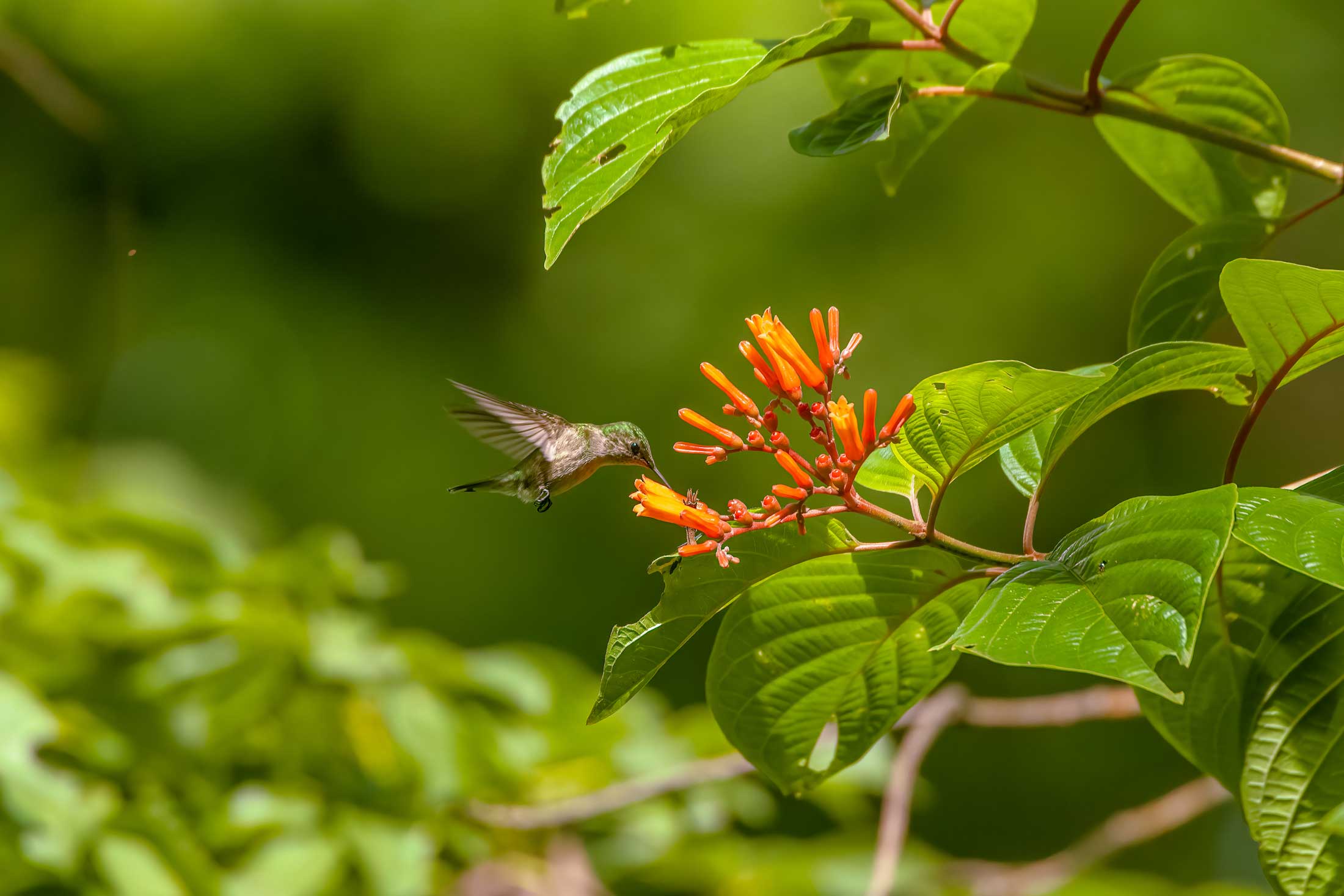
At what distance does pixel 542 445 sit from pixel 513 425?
0.04 metres

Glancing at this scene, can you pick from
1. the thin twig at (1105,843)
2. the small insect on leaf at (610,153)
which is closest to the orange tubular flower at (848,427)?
the small insect on leaf at (610,153)

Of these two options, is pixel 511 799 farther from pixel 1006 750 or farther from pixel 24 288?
pixel 24 288

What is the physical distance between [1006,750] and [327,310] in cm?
281

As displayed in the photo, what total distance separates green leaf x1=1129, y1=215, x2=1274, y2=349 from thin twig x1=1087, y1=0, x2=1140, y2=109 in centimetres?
16

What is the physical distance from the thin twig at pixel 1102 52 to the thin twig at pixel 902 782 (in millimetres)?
987

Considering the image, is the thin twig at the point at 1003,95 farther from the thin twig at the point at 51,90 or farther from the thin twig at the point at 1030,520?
the thin twig at the point at 51,90

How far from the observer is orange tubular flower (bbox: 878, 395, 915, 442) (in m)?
0.62

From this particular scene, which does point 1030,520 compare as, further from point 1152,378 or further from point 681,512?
point 681,512

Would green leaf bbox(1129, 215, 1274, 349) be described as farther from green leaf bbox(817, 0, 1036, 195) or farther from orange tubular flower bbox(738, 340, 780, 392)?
orange tubular flower bbox(738, 340, 780, 392)

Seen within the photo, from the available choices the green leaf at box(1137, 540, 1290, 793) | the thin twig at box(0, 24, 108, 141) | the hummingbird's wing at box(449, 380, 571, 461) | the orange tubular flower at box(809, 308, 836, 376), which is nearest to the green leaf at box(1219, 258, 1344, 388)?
the green leaf at box(1137, 540, 1290, 793)

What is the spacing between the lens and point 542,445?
121cm

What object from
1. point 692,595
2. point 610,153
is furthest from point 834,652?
point 610,153

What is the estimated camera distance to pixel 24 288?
3.47m

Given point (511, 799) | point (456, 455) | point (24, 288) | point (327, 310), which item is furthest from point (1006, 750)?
point (24, 288)
